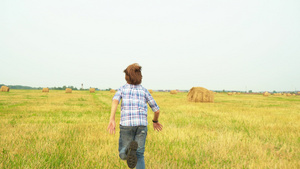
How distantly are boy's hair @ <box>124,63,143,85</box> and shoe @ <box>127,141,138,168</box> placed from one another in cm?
99

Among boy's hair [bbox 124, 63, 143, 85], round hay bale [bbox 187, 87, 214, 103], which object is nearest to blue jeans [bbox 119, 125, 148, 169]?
boy's hair [bbox 124, 63, 143, 85]

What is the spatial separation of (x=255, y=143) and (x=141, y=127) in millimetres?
4061

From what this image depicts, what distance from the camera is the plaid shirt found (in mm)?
3244

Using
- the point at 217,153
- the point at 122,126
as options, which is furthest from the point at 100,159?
the point at 217,153

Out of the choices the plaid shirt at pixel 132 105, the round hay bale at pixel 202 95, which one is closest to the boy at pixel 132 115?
the plaid shirt at pixel 132 105

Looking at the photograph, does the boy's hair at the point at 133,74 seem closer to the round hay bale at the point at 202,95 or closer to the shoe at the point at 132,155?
the shoe at the point at 132,155

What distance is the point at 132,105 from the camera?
3305 millimetres

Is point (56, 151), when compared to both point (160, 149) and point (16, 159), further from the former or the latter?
point (160, 149)

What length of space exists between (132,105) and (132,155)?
0.77 metres

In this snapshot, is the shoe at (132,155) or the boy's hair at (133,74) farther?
the boy's hair at (133,74)

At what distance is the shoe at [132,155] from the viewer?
2948 mm

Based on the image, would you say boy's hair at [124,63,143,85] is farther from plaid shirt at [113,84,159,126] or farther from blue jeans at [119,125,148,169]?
blue jeans at [119,125,148,169]

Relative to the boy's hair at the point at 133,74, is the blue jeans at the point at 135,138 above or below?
below

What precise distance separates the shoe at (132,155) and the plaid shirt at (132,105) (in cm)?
33
